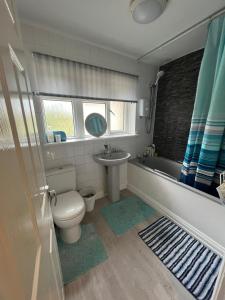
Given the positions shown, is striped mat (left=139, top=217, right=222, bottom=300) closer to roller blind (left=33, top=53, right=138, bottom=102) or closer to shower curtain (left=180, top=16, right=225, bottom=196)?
shower curtain (left=180, top=16, right=225, bottom=196)

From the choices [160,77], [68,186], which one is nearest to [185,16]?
[160,77]

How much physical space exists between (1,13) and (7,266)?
63cm

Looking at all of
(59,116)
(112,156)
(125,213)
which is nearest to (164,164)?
(112,156)

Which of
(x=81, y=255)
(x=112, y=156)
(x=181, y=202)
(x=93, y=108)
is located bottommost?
(x=81, y=255)

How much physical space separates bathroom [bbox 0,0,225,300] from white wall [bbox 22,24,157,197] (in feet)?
0.04

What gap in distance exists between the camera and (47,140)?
163 centimetres

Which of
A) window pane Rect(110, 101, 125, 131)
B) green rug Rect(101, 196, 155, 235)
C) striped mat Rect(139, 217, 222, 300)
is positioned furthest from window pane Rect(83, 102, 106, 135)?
striped mat Rect(139, 217, 222, 300)

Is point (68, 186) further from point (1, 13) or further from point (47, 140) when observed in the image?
point (1, 13)

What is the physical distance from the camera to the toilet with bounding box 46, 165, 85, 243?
129 cm

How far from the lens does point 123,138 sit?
228cm

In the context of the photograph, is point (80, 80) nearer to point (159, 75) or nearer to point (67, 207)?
point (159, 75)

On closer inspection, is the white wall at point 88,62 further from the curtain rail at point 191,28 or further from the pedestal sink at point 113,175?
the curtain rail at point 191,28

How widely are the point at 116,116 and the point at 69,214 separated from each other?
170cm

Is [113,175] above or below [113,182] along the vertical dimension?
above
